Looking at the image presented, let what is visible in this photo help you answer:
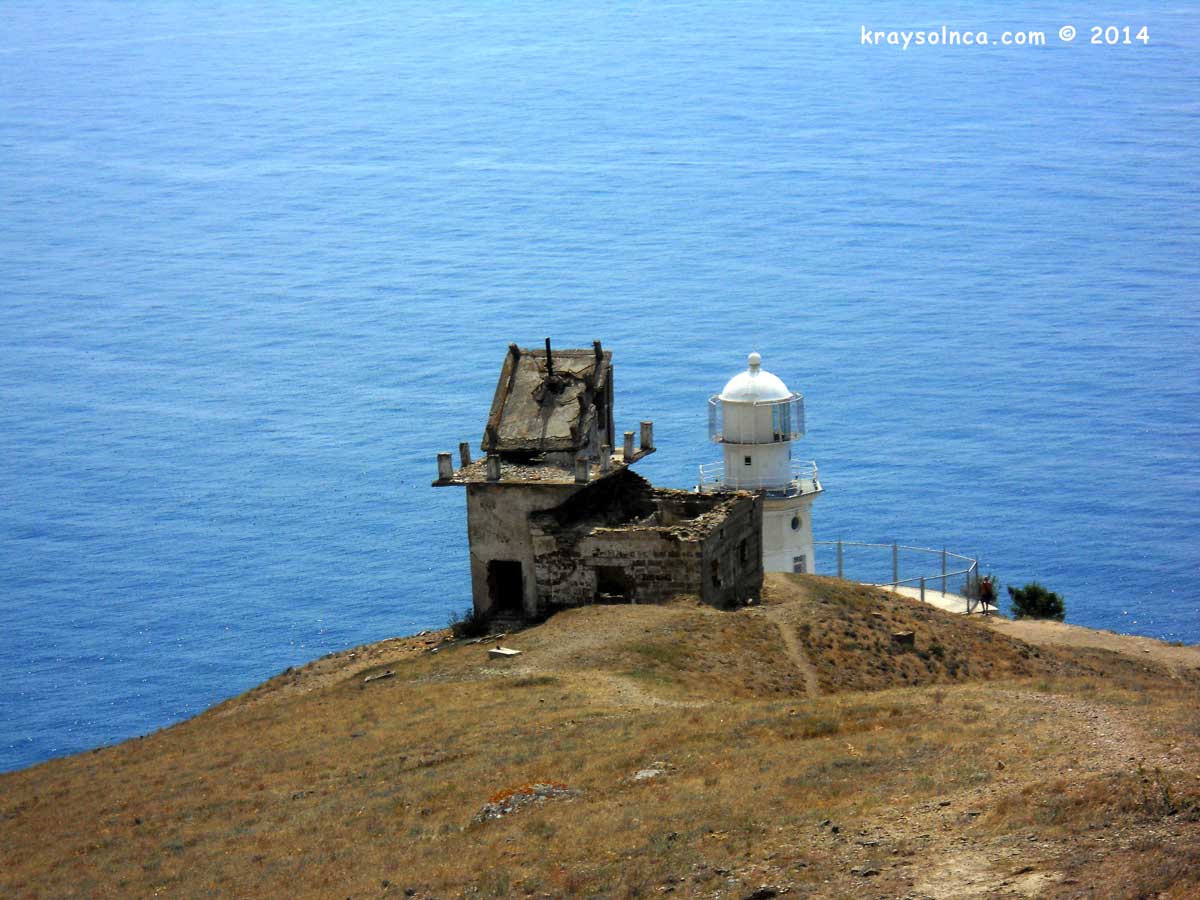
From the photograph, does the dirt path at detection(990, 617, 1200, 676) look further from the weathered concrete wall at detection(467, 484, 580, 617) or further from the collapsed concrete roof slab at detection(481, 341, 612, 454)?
the weathered concrete wall at detection(467, 484, 580, 617)

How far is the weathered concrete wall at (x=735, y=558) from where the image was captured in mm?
48656

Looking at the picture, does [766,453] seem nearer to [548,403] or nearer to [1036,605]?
[1036,605]

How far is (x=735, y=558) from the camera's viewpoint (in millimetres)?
50906

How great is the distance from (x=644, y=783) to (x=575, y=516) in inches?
849

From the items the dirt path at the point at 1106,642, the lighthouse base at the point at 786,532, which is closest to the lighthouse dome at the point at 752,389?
the lighthouse base at the point at 786,532

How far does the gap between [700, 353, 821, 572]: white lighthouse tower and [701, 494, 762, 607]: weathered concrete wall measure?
13.2 metres

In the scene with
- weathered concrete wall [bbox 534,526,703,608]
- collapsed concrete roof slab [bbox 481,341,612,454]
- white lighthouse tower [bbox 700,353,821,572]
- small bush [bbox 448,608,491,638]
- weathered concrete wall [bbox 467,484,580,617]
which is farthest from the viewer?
white lighthouse tower [bbox 700,353,821,572]

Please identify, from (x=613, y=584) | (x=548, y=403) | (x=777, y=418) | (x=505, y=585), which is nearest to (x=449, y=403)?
(x=777, y=418)

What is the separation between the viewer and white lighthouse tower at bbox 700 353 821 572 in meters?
66.6

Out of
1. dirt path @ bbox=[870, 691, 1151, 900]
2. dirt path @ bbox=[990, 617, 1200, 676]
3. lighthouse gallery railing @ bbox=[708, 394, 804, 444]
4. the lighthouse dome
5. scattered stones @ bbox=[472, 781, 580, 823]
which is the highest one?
the lighthouse dome

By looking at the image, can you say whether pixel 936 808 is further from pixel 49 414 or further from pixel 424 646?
pixel 49 414

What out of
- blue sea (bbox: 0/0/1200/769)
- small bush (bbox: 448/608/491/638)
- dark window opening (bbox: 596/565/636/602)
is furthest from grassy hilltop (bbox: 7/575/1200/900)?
blue sea (bbox: 0/0/1200/769)

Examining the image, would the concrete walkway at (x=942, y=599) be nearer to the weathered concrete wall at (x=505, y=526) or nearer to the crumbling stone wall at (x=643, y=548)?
the crumbling stone wall at (x=643, y=548)

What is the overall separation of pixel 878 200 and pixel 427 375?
6603 centimetres
